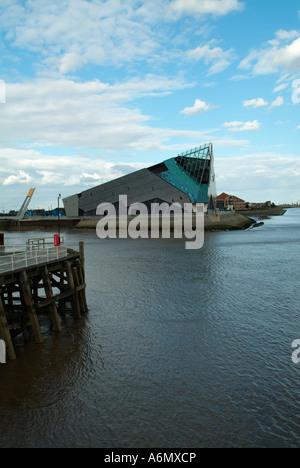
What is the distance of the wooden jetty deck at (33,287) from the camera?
1262cm

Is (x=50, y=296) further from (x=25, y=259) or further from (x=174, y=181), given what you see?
(x=174, y=181)

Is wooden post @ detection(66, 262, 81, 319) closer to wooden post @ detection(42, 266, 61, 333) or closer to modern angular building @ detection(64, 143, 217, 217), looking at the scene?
wooden post @ detection(42, 266, 61, 333)

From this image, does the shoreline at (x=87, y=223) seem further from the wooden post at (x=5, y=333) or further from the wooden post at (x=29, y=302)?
the wooden post at (x=5, y=333)

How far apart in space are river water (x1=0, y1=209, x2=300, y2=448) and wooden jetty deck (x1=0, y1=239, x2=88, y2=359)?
620 millimetres

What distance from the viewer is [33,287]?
54.6ft

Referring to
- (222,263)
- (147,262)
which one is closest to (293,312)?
(222,263)

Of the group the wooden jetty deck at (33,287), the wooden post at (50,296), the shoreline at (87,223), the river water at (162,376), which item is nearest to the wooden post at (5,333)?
the wooden jetty deck at (33,287)

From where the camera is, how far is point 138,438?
317 inches

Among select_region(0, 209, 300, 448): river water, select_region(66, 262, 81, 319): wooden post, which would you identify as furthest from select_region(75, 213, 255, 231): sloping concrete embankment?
select_region(66, 262, 81, 319): wooden post

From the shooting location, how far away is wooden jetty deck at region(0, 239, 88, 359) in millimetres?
12617

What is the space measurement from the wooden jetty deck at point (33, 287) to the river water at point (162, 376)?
0.62 meters

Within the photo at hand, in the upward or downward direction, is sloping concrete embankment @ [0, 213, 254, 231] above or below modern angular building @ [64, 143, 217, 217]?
below

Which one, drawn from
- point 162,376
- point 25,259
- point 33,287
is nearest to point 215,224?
point 33,287
